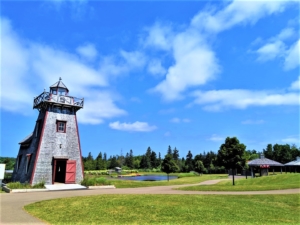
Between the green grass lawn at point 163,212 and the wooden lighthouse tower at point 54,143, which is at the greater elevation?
the wooden lighthouse tower at point 54,143

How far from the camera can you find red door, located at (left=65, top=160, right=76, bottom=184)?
25.5 metres

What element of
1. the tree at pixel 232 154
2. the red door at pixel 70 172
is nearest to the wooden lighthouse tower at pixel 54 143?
the red door at pixel 70 172

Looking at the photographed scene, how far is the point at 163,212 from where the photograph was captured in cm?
1089

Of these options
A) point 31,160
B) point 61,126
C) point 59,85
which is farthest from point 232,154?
point 31,160

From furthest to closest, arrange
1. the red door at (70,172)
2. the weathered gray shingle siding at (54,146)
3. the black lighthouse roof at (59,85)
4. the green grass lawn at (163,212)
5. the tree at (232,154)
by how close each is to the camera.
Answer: the tree at (232,154), the black lighthouse roof at (59,85), the red door at (70,172), the weathered gray shingle siding at (54,146), the green grass lawn at (163,212)

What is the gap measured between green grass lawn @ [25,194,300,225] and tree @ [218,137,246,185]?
46.2 ft

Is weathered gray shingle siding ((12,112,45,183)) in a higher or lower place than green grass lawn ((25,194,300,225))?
higher

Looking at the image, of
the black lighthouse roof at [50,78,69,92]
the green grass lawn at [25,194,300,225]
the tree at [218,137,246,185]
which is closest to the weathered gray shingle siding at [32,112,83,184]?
the black lighthouse roof at [50,78,69,92]

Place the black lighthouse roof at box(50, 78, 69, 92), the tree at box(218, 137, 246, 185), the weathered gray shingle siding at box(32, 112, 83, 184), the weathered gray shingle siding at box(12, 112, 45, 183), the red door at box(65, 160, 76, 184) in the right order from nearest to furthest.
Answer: the weathered gray shingle siding at box(32, 112, 83, 184) < the weathered gray shingle siding at box(12, 112, 45, 183) < the red door at box(65, 160, 76, 184) < the black lighthouse roof at box(50, 78, 69, 92) < the tree at box(218, 137, 246, 185)

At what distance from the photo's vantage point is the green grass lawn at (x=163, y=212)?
32.4 ft

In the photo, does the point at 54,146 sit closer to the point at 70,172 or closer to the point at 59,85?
the point at 70,172

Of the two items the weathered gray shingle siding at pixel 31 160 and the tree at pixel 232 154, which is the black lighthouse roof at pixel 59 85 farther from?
the tree at pixel 232 154

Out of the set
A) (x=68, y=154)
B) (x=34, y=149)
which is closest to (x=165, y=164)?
(x=68, y=154)

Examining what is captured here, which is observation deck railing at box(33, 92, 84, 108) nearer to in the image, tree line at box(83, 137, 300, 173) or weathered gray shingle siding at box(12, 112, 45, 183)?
weathered gray shingle siding at box(12, 112, 45, 183)
